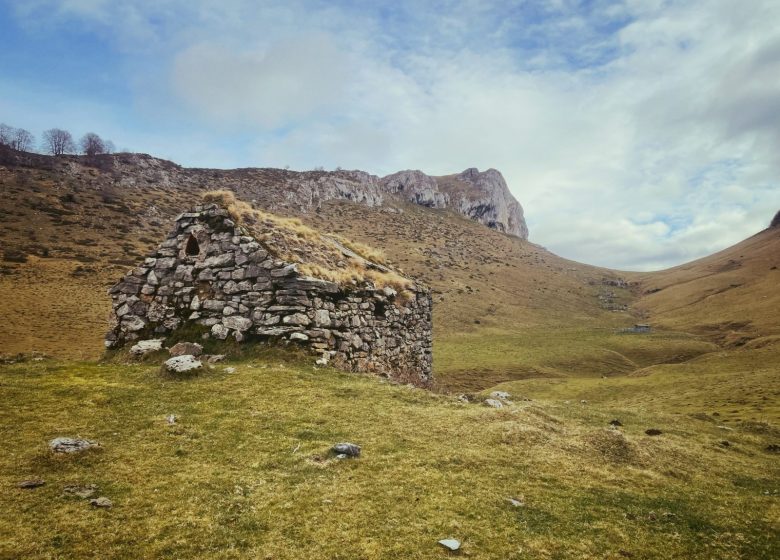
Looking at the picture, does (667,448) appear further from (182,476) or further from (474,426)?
(182,476)

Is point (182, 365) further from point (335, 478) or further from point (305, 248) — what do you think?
point (305, 248)

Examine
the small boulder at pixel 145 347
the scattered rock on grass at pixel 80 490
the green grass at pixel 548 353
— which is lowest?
the green grass at pixel 548 353

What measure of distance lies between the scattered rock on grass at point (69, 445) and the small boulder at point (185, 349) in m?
8.54

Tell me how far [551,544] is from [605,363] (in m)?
57.7

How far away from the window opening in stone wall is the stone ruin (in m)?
0.04

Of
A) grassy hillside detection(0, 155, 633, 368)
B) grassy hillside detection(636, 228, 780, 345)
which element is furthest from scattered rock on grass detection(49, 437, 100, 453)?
grassy hillside detection(636, 228, 780, 345)

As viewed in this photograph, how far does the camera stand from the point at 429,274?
111375 millimetres

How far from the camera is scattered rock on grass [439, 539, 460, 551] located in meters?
6.79

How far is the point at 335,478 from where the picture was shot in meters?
9.15

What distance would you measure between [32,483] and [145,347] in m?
11.3

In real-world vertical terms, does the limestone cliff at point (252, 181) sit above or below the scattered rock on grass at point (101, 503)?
above

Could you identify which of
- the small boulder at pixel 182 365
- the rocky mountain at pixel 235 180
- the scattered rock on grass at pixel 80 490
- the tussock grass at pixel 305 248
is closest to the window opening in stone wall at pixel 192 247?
the tussock grass at pixel 305 248

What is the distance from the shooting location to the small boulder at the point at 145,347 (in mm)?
18078

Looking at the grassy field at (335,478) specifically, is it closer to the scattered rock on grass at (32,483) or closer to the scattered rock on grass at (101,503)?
the scattered rock on grass at (32,483)
